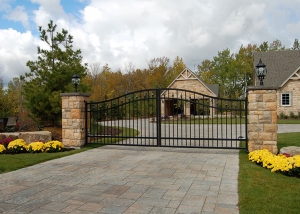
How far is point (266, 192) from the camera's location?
4004 millimetres

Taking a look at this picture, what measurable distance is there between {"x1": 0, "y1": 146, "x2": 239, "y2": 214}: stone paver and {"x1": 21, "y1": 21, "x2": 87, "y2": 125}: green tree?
435cm

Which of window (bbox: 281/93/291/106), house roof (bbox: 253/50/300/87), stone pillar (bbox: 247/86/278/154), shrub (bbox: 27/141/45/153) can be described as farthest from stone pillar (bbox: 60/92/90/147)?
window (bbox: 281/93/291/106)

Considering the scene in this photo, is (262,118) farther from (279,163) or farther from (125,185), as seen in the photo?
(125,185)

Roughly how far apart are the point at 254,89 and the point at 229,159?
2009 mm

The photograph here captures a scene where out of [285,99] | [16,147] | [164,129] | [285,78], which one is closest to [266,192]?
[16,147]

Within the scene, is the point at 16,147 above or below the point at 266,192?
above

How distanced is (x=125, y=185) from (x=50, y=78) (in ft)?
25.3

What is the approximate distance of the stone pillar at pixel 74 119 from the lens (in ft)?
27.6

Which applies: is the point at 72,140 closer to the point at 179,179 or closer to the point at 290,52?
the point at 179,179

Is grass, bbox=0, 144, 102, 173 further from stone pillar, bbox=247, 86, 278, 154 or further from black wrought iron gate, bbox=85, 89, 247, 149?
stone pillar, bbox=247, 86, 278, 154

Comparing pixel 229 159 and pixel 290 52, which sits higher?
pixel 290 52

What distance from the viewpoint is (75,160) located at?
6594 mm

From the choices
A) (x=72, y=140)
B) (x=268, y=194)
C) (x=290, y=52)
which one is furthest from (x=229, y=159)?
(x=290, y=52)

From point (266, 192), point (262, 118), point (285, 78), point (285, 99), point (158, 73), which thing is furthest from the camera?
point (158, 73)
